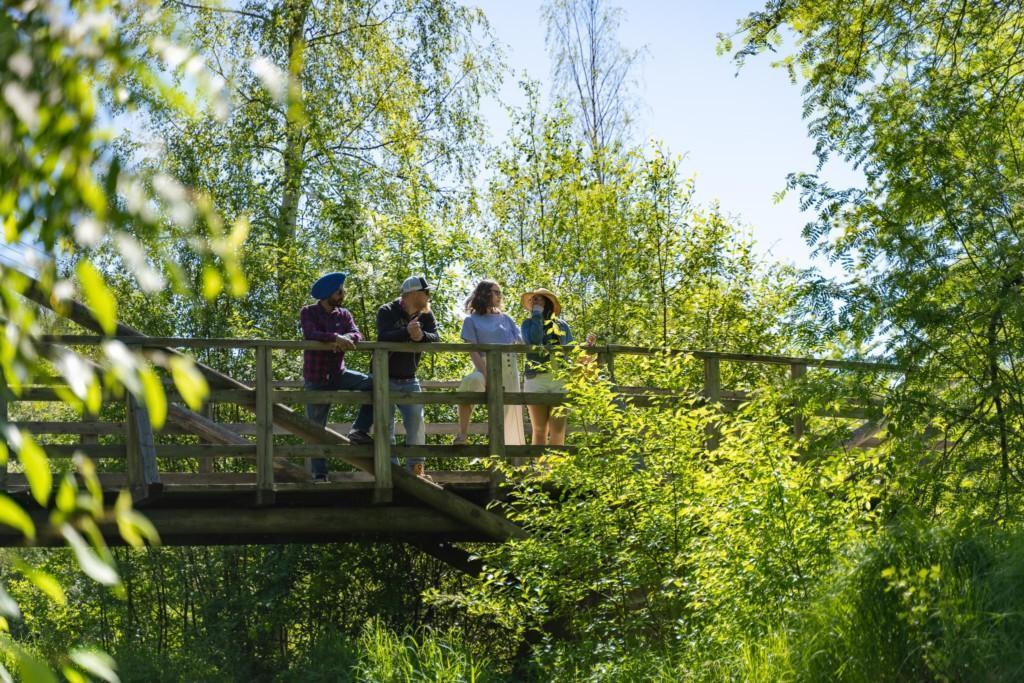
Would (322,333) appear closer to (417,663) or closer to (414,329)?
(414,329)

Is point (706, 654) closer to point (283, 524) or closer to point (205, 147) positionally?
point (283, 524)

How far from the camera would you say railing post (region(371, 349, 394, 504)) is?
9250mm

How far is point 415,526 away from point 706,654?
10.7 ft

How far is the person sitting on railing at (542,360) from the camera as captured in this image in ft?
32.4

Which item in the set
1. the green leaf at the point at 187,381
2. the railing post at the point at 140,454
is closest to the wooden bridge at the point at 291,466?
the railing post at the point at 140,454

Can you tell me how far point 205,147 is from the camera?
16562 mm

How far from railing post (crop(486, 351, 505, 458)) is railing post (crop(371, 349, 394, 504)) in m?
0.75

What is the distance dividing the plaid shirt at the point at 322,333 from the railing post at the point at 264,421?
1.28 feet

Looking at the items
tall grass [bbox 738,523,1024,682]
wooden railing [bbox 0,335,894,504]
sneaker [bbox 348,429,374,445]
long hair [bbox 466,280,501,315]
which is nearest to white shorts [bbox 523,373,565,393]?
wooden railing [bbox 0,335,894,504]

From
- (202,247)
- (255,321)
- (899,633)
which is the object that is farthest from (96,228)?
(255,321)

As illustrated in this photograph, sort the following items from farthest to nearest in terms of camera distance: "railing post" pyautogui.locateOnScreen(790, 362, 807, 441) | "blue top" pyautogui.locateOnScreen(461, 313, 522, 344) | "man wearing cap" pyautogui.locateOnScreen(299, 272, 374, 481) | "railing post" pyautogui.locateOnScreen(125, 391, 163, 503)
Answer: "railing post" pyautogui.locateOnScreen(790, 362, 807, 441), "blue top" pyautogui.locateOnScreen(461, 313, 522, 344), "man wearing cap" pyautogui.locateOnScreen(299, 272, 374, 481), "railing post" pyautogui.locateOnScreen(125, 391, 163, 503)

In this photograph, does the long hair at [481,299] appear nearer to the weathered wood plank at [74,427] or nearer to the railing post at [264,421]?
the railing post at [264,421]

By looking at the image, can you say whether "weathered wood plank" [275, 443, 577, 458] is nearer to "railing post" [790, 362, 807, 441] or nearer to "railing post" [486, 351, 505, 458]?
"railing post" [486, 351, 505, 458]

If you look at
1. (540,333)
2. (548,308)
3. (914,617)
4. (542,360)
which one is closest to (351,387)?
(540,333)
